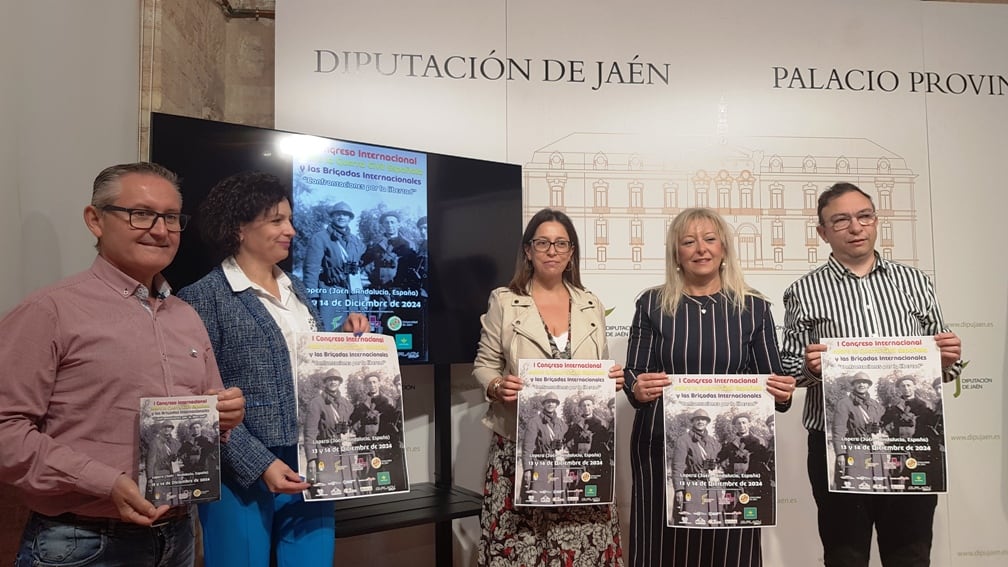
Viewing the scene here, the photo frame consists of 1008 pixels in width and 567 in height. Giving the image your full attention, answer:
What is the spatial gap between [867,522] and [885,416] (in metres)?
0.45

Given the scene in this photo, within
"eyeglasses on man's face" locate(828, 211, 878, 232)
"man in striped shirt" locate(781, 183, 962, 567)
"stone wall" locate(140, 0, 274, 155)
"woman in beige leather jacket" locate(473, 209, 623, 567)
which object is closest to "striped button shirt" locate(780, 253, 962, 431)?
"man in striped shirt" locate(781, 183, 962, 567)

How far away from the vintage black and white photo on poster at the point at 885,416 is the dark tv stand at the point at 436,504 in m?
1.44

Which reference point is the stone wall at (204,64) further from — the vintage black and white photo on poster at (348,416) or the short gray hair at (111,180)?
the vintage black and white photo on poster at (348,416)

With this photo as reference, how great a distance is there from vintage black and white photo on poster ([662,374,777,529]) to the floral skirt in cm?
32

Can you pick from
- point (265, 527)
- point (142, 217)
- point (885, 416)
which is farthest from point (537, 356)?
point (142, 217)

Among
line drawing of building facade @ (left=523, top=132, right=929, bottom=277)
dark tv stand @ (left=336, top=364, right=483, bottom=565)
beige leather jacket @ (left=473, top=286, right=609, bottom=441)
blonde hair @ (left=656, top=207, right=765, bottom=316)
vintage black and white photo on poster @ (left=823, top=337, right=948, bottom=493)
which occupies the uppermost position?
line drawing of building facade @ (left=523, top=132, right=929, bottom=277)

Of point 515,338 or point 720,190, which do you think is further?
point 720,190

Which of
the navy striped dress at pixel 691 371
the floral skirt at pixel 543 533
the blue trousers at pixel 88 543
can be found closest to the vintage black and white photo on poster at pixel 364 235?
the floral skirt at pixel 543 533

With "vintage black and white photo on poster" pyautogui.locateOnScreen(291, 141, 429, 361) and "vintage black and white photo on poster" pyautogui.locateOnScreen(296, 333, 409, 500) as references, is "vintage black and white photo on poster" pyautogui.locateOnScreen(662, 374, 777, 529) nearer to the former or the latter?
"vintage black and white photo on poster" pyautogui.locateOnScreen(296, 333, 409, 500)

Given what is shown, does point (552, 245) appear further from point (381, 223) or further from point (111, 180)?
point (111, 180)

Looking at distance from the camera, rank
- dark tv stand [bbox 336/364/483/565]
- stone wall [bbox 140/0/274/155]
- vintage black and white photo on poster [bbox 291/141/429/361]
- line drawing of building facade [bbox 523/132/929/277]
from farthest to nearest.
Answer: line drawing of building facade [bbox 523/132/929/277], stone wall [bbox 140/0/274/155], vintage black and white photo on poster [bbox 291/141/429/361], dark tv stand [bbox 336/364/483/565]

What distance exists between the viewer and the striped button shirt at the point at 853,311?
2365 millimetres

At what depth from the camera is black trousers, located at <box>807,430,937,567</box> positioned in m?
2.31

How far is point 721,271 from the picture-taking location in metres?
2.48
